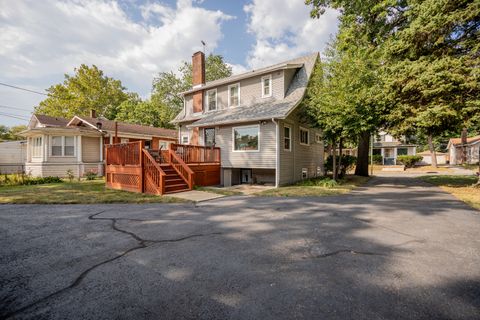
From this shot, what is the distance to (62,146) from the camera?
1784 centimetres

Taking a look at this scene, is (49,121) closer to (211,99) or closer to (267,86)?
(211,99)

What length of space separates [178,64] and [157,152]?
28.0 m

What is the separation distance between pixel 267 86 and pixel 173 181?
846 cm

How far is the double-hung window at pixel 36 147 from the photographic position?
1798cm

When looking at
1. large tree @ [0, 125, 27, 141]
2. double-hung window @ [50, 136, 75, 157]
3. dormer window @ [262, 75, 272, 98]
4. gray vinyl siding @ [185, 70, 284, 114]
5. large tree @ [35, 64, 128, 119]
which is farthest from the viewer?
large tree @ [0, 125, 27, 141]

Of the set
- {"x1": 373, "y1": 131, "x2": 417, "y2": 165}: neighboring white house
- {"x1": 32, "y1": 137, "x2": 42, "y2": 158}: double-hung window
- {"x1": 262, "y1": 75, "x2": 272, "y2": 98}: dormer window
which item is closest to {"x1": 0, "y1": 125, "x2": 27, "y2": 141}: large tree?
{"x1": 32, "y1": 137, "x2": 42, "y2": 158}: double-hung window

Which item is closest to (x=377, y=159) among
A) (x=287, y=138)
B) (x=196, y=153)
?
(x=287, y=138)

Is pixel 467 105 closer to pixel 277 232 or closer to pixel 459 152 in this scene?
pixel 277 232

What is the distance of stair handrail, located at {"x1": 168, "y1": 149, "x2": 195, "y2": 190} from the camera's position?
10406 millimetres

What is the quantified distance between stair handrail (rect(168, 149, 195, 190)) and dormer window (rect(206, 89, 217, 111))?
6692 mm

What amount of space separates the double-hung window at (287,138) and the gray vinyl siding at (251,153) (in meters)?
0.93

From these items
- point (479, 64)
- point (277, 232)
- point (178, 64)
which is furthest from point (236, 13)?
point (178, 64)

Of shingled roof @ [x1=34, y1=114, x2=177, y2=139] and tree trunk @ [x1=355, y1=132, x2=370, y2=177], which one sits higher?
shingled roof @ [x1=34, y1=114, x2=177, y2=139]

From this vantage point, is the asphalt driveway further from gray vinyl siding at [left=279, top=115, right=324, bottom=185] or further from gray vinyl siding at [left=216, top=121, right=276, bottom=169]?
gray vinyl siding at [left=279, top=115, right=324, bottom=185]
